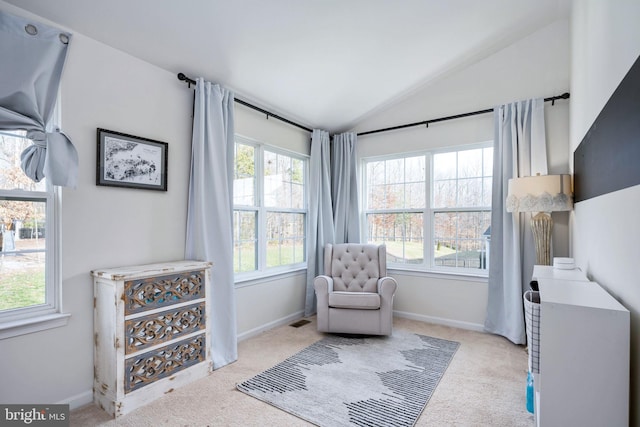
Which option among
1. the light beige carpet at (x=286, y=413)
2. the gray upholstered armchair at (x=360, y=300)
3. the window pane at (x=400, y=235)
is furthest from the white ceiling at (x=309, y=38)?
the light beige carpet at (x=286, y=413)

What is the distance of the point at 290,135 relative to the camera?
12.9 ft

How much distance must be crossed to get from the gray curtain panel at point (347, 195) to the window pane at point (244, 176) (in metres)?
1.29

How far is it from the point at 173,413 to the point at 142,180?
164 cm

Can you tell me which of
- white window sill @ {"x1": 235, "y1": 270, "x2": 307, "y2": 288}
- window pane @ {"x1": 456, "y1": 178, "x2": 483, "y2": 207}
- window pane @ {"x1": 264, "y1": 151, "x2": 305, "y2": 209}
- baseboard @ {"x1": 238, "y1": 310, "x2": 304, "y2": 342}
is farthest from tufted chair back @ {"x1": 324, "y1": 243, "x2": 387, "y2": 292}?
window pane @ {"x1": 456, "y1": 178, "x2": 483, "y2": 207}

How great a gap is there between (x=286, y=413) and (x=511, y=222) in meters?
2.73

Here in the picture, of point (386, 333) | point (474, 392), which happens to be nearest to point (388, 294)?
point (386, 333)

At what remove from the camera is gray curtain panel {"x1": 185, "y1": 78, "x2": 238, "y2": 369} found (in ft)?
8.80

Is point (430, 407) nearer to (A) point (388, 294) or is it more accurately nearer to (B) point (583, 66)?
(A) point (388, 294)

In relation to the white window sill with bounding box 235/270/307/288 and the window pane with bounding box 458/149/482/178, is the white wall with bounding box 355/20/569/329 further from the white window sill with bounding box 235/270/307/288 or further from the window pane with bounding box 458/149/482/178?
the white window sill with bounding box 235/270/307/288

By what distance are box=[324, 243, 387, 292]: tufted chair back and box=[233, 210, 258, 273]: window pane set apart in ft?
2.85

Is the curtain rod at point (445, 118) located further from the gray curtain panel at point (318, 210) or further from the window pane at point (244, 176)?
the window pane at point (244, 176)

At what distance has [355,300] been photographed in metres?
3.17

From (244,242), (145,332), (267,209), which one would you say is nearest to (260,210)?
(267,209)

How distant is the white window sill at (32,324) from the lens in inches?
70.4
